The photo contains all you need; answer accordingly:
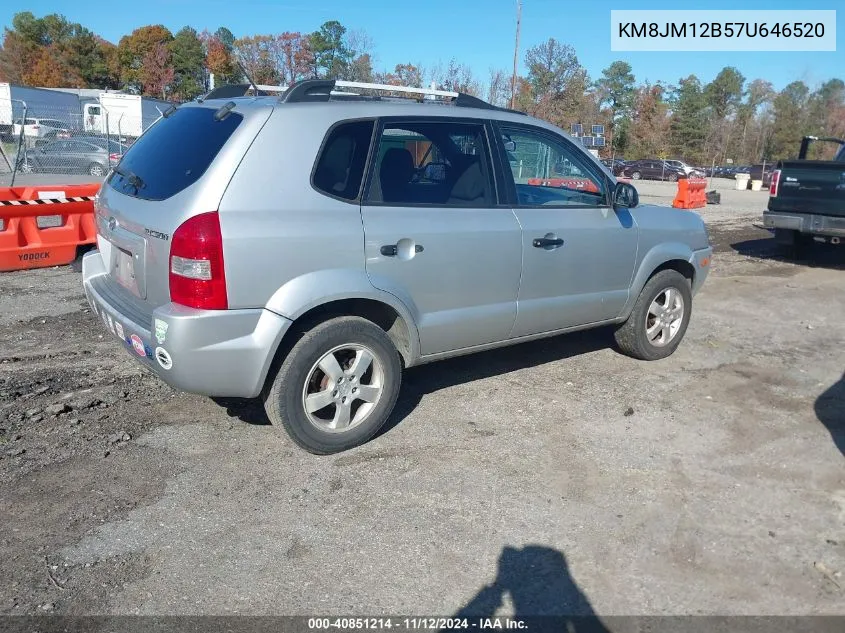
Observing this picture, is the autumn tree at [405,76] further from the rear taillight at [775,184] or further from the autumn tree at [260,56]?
the rear taillight at [775,184]

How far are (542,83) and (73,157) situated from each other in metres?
30.1

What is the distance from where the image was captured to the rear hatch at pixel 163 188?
3.49 m

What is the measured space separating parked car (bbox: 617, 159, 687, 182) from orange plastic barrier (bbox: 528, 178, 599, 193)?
39445mm

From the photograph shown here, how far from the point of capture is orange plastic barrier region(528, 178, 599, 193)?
504 centimetres

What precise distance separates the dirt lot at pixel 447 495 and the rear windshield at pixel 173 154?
4.72 feet

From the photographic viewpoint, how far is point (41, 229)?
8711 mm

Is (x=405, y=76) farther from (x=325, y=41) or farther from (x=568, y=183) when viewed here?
(x=568, y=183)

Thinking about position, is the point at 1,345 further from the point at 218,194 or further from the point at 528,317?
the point at 528,317

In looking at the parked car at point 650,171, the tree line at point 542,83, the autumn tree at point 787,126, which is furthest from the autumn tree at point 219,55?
the autumn tree at point 787,126

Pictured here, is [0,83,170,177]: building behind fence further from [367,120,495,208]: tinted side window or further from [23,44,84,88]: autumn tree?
[23,44,84,88]: autumn tree

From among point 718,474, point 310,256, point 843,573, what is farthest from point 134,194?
point 843,573

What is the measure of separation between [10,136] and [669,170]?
35.9m

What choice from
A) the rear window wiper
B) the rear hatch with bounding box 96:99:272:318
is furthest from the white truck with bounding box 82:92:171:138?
the rear hatch with bounding box 96:99:272:318

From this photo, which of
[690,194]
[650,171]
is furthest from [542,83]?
[690,194]
